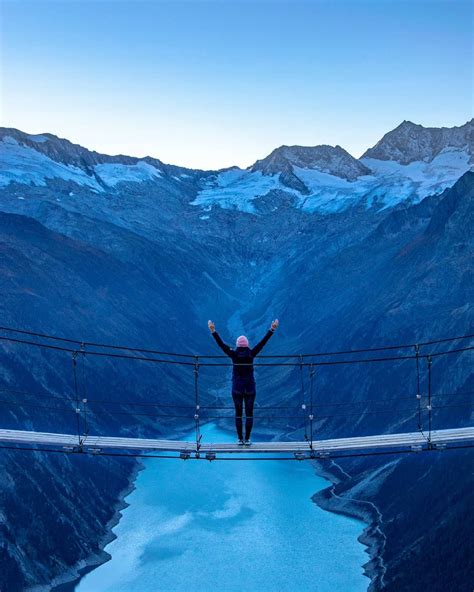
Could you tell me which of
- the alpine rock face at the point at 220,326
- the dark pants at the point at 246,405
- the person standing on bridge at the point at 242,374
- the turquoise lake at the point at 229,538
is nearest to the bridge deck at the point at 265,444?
the dark pants at the point at 246,405

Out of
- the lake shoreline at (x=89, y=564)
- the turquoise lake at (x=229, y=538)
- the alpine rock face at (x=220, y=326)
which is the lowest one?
the turquoise lake at (x=229, y=538)

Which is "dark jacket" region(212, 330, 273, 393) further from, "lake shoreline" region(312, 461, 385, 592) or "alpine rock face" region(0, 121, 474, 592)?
"lake shoreline" region(312, 461, 385, 592)

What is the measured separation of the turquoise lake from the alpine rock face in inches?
75.3

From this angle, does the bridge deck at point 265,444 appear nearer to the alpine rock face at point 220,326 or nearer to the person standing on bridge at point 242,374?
the person standing on bridge at point 242,374

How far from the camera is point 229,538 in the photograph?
61.8 m

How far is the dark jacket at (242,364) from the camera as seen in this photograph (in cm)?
1928

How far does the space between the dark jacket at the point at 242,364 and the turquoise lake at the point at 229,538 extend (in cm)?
3595

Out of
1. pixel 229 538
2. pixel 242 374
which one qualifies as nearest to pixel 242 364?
pixel 242 374

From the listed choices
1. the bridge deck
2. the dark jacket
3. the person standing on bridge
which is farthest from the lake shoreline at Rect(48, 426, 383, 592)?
the dark jacket

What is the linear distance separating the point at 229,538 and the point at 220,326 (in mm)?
98948

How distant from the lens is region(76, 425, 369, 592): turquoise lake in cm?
5319

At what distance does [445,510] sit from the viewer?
53.4 meters

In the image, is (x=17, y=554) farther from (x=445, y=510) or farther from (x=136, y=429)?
(x=136, y=429)

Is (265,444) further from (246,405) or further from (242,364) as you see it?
(242,364)
